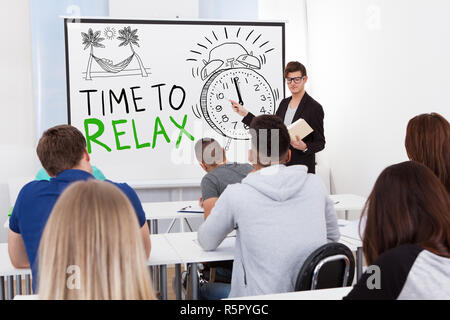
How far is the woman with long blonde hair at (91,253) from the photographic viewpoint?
0.93 meters

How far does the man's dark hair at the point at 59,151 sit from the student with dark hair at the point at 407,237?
3.86ft

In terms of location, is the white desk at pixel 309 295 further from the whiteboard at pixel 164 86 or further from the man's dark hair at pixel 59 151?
the whiteboard at pixel 164 86

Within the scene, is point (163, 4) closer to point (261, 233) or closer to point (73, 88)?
point (73, 88)

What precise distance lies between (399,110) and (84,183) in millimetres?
3471

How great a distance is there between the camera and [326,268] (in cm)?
186

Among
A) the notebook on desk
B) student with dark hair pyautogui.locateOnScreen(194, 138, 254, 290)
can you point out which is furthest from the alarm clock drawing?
student with dark hair pyautogui.locateOnScreen(194, 138, 254, 290)

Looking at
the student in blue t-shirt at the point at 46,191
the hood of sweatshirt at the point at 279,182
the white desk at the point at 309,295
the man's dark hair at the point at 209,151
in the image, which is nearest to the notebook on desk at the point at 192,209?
the man's dark hair at the point at 209,151

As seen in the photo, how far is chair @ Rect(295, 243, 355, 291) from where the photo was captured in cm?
179

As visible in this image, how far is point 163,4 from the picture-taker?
4.77 meters

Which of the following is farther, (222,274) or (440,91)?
(440,91)

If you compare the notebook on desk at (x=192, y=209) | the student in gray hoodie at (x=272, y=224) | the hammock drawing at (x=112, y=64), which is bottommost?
the notebook on desk at (x=192, y=209)

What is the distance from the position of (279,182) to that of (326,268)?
37 centimetres

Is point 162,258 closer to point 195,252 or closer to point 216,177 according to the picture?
point 195,252

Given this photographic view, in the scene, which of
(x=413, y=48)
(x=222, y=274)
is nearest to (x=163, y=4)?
(x=413, y=48)
